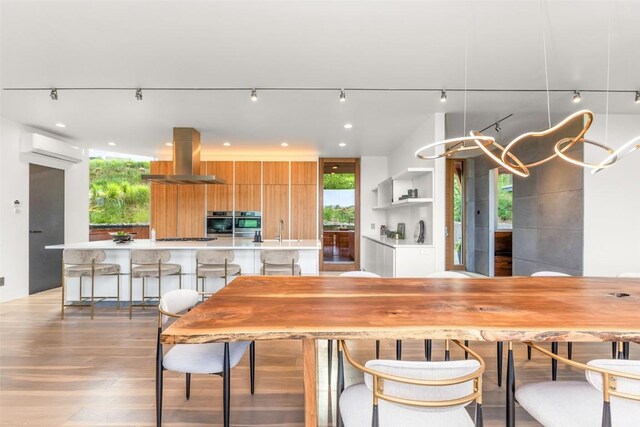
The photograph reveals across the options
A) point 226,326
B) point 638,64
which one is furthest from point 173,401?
point 638,64

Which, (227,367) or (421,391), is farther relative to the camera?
(227,367)

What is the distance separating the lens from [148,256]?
397cm

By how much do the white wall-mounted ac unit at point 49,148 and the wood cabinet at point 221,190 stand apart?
2.28 meters

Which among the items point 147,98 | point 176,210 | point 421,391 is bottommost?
point 421,391

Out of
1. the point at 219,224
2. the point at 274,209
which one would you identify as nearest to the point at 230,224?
the point at 219,224

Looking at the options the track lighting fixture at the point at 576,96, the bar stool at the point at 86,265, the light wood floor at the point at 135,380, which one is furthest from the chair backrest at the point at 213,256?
the track lighting fixture at the point at 576,96

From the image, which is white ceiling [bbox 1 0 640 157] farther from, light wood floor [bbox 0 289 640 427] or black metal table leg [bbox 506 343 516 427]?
light wood floor [bbox 0 289 640 427]

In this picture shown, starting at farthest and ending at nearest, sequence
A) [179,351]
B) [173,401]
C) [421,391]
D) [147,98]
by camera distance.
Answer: [147,98], [173,401], [179,351], [421,391]

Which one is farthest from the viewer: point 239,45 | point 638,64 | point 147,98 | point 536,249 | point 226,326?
point 536,249

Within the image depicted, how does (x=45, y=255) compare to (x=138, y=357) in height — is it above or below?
above

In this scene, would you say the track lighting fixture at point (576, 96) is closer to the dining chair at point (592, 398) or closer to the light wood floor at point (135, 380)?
the light wood floor at point (135, 380)

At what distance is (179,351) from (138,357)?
1268 mm

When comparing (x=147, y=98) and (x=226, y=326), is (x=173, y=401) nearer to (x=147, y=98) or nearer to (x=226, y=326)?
(x=226, y=326)

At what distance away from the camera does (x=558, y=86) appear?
11.4ft
